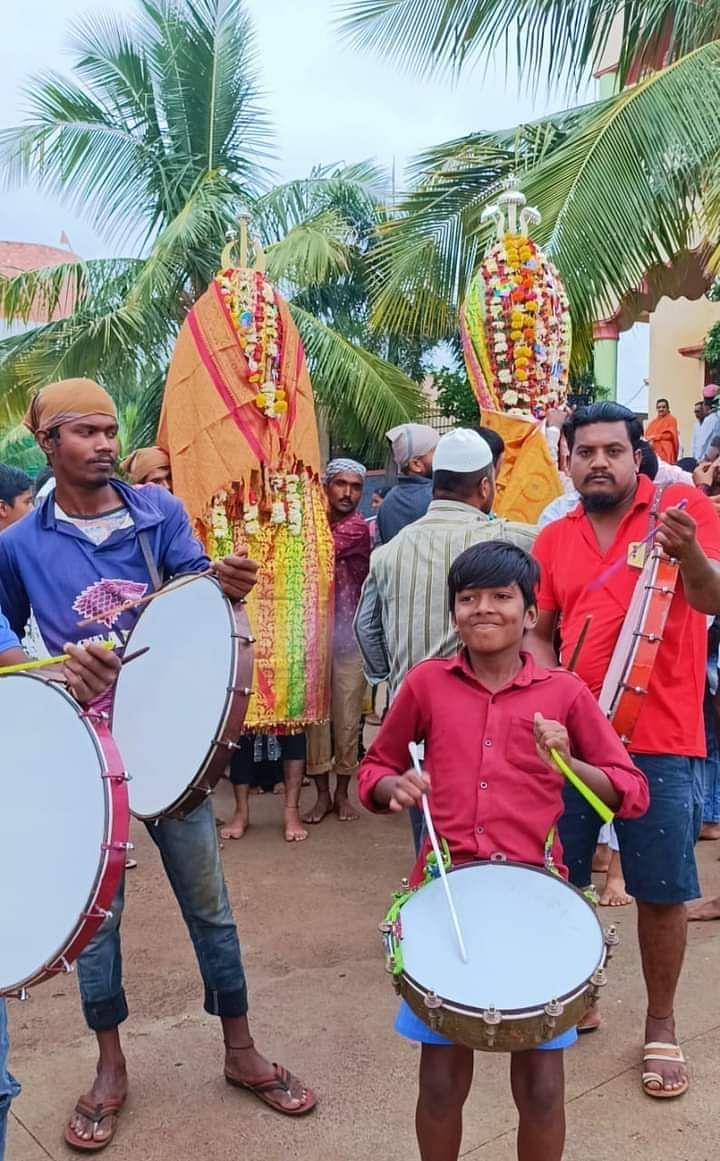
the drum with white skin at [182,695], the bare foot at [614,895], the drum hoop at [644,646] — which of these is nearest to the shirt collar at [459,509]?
the drum hoop at [644,646]

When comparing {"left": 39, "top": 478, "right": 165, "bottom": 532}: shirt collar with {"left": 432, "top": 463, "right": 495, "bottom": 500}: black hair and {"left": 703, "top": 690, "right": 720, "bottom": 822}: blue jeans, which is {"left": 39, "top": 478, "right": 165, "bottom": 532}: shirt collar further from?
{"left": 703, "top": 690, "right": 720, "bottom": 822}: blue jeans

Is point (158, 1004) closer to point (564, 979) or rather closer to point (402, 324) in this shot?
point (564, 979)

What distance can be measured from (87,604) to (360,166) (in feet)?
46.2

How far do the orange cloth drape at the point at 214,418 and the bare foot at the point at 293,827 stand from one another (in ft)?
4.74

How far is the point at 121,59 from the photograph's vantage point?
13.0 m

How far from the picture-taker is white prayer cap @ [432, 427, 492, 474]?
10.2ft

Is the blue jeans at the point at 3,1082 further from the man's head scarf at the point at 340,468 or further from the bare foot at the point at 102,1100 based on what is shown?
the man's head scarf at the point at 340,468

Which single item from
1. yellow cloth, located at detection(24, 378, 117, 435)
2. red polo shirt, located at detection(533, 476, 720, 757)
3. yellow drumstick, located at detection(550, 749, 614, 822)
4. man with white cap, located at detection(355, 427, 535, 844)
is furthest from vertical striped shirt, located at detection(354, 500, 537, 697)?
yellow drumstick, located at detection(550, 749, 614, 822)

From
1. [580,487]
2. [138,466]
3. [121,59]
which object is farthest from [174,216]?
[580,487]

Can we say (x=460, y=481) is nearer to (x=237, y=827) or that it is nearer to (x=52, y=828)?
(x=52, y=828)

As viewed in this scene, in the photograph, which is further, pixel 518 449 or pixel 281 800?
pixel 281 800

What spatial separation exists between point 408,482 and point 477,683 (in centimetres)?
239

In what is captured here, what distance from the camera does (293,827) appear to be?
4.89 m

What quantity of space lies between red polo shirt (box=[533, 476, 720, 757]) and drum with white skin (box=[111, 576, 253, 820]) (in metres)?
0.92
